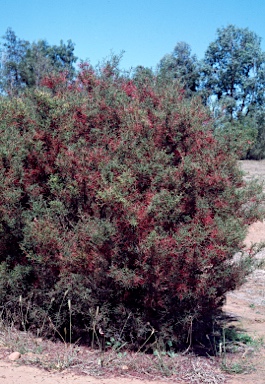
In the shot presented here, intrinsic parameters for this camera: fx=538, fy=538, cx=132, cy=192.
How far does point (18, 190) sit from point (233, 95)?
113 ft

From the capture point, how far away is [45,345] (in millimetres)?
6824

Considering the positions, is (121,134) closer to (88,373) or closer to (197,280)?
(197,280)

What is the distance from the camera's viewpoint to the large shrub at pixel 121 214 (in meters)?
6.30

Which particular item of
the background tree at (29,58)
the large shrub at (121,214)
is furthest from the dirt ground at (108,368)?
the background tree at (29,58)

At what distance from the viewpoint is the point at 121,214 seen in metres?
6.24

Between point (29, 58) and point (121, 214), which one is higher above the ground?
point (29, 58)

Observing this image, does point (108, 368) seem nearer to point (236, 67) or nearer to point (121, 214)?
point (121, 214)

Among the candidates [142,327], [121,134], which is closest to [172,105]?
[121,134]

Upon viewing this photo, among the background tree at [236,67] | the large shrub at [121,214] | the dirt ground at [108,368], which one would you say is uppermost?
the background tree at [236,67]

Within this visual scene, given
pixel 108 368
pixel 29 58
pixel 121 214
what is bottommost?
pixel 108 368

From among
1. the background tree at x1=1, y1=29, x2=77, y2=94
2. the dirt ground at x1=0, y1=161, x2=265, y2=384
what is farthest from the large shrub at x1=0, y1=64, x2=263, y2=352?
the background tree at x1=1, y1=29, x2=77, y2=94

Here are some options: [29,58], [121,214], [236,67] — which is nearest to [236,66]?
[236,67]

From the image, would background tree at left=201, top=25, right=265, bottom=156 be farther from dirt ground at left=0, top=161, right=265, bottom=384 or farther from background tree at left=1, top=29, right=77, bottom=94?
dirt ground at left=0, top=161, right=265, bottom=384

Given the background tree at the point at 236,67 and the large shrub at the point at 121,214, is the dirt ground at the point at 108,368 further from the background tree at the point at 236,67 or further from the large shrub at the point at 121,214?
the background tree at the point at 236,67
